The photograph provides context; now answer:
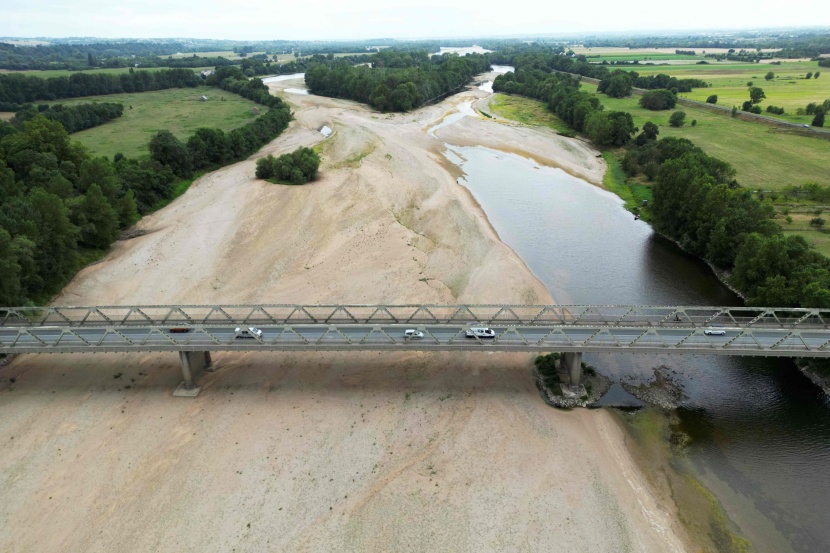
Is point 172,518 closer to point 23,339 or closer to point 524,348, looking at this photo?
point 23,339

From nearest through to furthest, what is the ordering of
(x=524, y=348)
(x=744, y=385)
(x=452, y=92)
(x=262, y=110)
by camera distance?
1. (x=524, y=348)
2. (x=744, y=385)
3. (x=262, y=110)
4. (x=452, y=92)

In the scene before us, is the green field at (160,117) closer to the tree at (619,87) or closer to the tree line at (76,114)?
the tree line at (76,114)


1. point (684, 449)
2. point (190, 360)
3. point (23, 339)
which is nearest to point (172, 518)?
point (190, 360)

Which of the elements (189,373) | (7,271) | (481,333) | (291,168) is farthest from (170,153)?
(481,333)

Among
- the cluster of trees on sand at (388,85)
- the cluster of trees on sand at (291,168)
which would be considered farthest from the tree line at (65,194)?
the cluster of trees on sand at (388,85)

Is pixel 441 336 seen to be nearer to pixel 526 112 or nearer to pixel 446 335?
pixel 446 335

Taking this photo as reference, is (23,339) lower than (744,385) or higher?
higher
